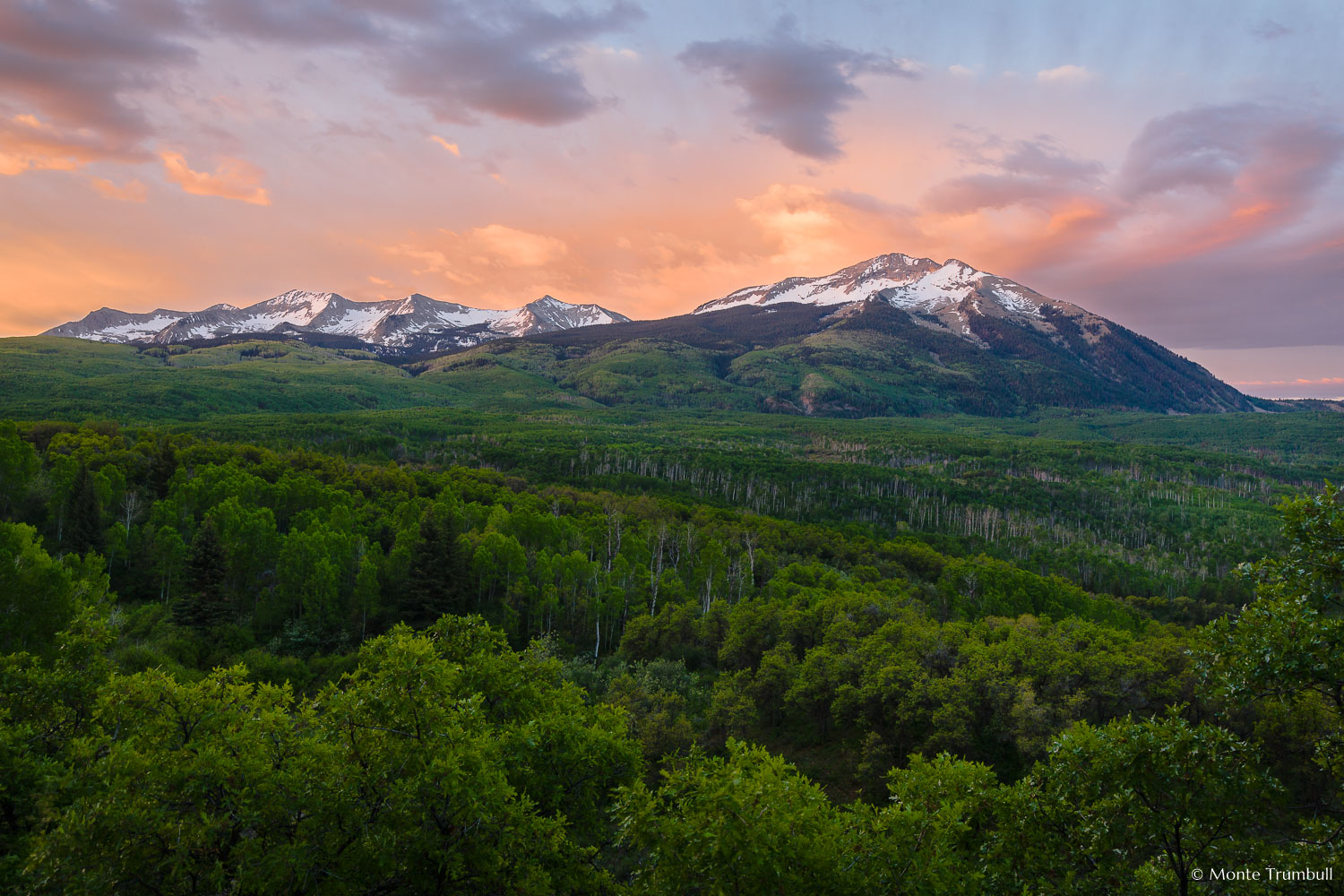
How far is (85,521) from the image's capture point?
66250 mm

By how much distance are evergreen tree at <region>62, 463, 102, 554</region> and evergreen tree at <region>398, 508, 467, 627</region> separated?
3173 cm

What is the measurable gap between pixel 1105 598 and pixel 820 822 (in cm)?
10752

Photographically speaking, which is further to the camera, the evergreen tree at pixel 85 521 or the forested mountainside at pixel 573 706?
the evergreen tree at pixel 85 521

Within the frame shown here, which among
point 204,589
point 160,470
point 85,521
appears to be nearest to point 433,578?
point 204,589

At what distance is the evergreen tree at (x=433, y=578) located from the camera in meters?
63.7

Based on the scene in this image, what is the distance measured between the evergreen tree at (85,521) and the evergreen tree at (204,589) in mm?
16618

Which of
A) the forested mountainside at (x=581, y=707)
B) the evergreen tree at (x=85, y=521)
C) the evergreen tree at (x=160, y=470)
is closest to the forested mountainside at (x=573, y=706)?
the forested mountainside at (x=581, y=707)

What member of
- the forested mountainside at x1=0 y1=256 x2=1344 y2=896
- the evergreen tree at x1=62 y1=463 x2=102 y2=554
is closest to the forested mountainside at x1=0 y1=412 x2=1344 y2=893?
the forested mountainside at x1=0 y1=256 x2=1344 y2=896

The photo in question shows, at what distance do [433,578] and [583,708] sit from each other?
1804 inches

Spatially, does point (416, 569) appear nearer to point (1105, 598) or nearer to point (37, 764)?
point (37, 764)

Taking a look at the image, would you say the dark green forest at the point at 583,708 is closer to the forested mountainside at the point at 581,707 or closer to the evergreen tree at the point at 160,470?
the forested mountainside at the point at 581,707

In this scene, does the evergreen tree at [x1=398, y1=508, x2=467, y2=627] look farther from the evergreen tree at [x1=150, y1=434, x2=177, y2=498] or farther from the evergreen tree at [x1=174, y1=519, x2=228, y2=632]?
the evergreen tree at [x1=150, y1=434, x2=177, y2=498]

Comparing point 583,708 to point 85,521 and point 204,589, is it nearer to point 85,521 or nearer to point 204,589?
point 204,589

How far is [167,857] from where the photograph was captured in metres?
13.0
